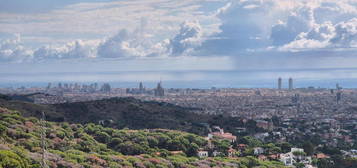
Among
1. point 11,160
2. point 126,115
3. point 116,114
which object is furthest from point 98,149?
point 116,114

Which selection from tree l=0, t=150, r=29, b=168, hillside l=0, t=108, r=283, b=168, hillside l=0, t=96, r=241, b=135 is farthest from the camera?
hillside l=0, t=96, r=241, b=135

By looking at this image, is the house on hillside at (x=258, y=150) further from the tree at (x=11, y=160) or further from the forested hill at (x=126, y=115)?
the tree at (x=11, y=160)

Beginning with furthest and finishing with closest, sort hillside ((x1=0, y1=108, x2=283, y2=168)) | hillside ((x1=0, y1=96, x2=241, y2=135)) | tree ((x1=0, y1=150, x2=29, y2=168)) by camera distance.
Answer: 1. hillside ((x1=0, y1=96, x2=241, y2=135))
2. hillside ((x1=0, y1=108, x2=283, y2=168))
3. tree ((x1=0, y1=150, x2=29, y2=168))

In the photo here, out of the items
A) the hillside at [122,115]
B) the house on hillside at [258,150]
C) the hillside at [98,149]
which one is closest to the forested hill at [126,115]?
the hillside at [122,115]

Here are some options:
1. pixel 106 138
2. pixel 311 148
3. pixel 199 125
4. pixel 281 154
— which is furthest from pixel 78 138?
pixel 199 125

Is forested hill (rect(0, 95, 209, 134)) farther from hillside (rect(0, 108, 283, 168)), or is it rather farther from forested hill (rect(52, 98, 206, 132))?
hillside (rect(0, 108, 283, 168))

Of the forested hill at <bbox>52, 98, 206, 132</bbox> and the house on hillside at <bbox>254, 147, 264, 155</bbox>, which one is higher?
the forested hill at <bbox>52, 98, 206, 132</bbox>

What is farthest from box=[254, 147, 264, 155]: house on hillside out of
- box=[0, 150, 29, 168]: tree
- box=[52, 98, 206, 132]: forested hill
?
box=[0, 150, 29, 168]: tree
